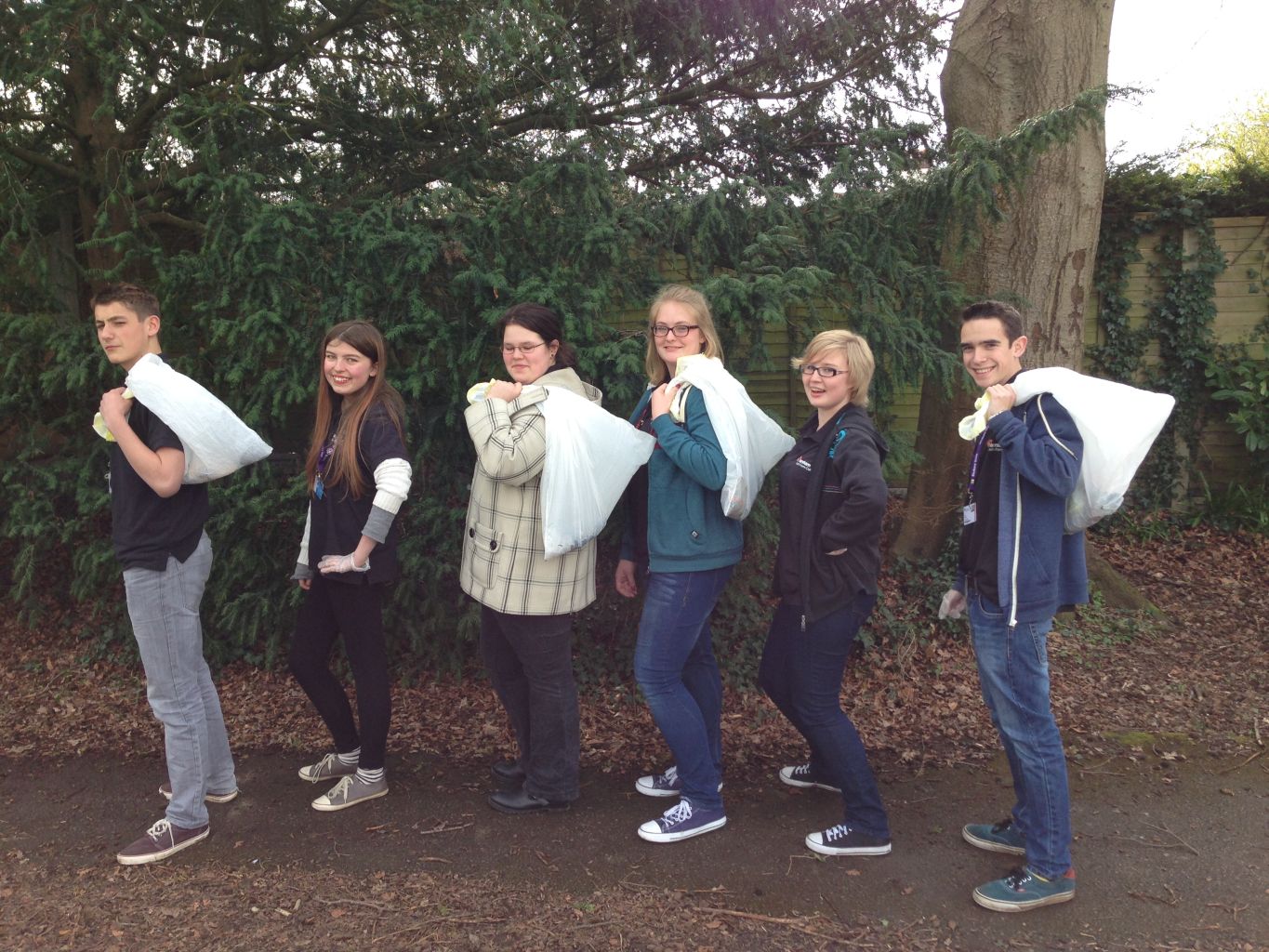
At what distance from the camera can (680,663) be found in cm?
335

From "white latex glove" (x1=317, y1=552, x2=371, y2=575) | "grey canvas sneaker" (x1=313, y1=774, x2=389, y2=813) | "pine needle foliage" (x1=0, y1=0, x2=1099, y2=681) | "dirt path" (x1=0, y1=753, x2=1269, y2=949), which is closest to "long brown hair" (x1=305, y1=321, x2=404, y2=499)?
"white latex glove" (x1=317, y1=552, x2=371, y2=575)

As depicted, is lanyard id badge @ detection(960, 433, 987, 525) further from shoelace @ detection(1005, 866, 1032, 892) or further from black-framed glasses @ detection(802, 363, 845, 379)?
shoelace @ detection(1005, 866, 1032, 892)

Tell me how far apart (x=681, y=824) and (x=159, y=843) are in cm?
195

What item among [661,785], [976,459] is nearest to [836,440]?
[976,459]

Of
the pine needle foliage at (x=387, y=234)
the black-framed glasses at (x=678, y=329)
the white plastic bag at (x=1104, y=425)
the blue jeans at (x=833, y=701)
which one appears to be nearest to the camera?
the white plastic bag at (x=1104, y=425)

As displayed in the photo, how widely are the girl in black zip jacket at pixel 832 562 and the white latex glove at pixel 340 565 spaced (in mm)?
1569

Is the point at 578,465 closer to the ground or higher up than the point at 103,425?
closer to the ground

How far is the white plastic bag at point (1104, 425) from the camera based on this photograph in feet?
9.36

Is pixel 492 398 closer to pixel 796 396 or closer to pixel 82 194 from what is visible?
pixel 82 194

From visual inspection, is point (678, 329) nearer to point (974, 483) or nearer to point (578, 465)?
point (578, 465)

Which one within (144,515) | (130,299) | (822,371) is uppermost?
(130,299)

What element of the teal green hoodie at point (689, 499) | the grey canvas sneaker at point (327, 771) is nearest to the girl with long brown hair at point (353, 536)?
the grey canvas sneaker at point (327, 771)

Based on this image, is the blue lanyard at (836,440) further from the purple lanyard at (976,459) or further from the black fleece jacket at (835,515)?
the purple lanyard at (976,459)

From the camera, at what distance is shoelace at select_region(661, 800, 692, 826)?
3422 mm
